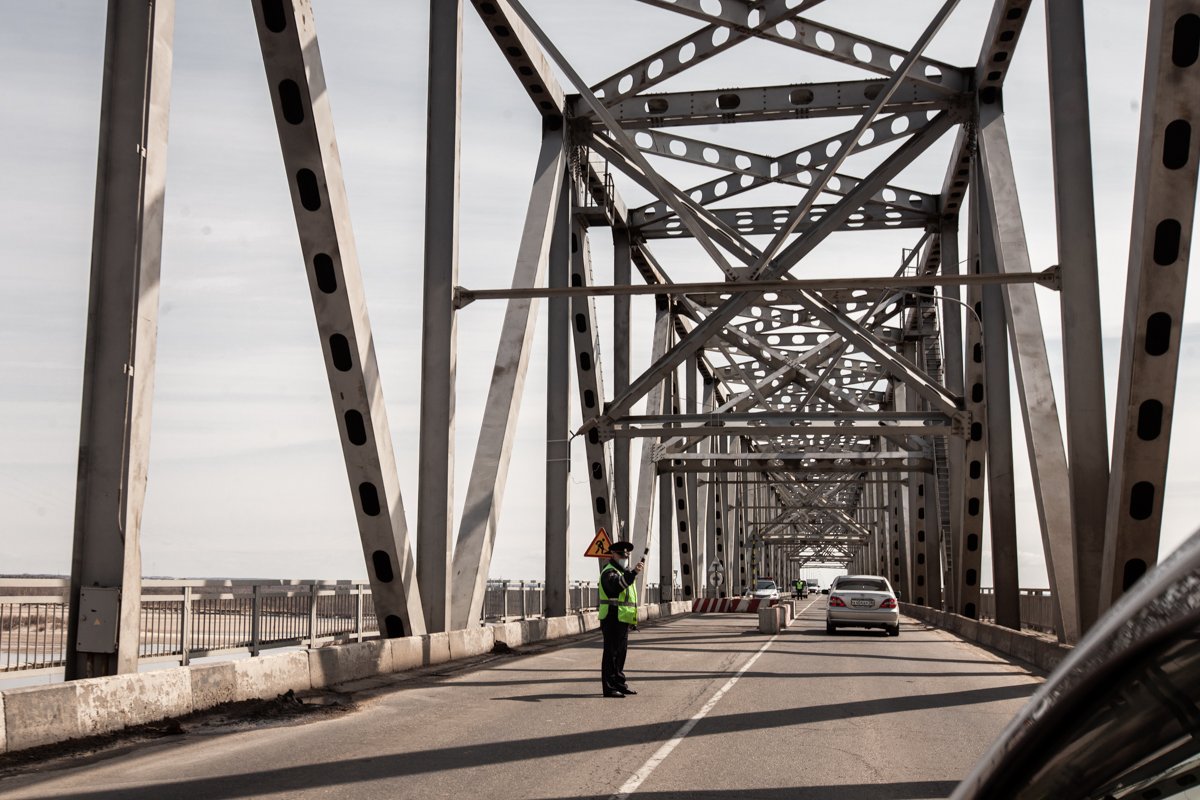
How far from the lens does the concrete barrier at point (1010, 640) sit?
18359 mm

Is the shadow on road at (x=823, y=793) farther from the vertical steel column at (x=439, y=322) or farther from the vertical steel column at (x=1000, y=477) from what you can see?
the vertical steel column at (x=1000, y=477)

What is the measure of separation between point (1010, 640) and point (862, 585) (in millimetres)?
9364

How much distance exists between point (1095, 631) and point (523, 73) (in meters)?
27.5

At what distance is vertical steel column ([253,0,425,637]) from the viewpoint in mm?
15422

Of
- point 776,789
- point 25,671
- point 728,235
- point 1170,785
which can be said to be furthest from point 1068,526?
point 1170,785

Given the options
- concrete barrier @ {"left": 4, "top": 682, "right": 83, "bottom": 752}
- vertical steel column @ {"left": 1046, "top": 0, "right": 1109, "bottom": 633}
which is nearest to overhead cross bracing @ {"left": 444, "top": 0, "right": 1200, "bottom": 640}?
vertical steel column @ {"left": 1046, "top": 0, "right": 1109, "bottom": 633}

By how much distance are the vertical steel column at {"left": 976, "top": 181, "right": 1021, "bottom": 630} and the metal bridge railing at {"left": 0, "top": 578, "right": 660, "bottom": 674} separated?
44.2ft

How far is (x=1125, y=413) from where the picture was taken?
563 inches

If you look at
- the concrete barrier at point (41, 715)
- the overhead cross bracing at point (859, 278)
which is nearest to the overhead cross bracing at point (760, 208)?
the overhead cross bracing at point (859, 278)

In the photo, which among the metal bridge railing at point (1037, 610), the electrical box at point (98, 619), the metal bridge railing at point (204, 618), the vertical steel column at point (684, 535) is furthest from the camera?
the vertical steel column at point (684, 535)

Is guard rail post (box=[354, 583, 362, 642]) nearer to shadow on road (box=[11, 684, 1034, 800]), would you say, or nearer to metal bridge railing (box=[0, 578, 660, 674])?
metal bridge railing (box=[0, 578, 660, 674])

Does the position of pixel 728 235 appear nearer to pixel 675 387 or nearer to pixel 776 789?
pixel 776 789

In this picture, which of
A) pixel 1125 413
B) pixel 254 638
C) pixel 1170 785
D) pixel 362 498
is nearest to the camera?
pixel 1170 785

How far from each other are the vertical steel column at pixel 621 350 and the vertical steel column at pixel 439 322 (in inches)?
646
